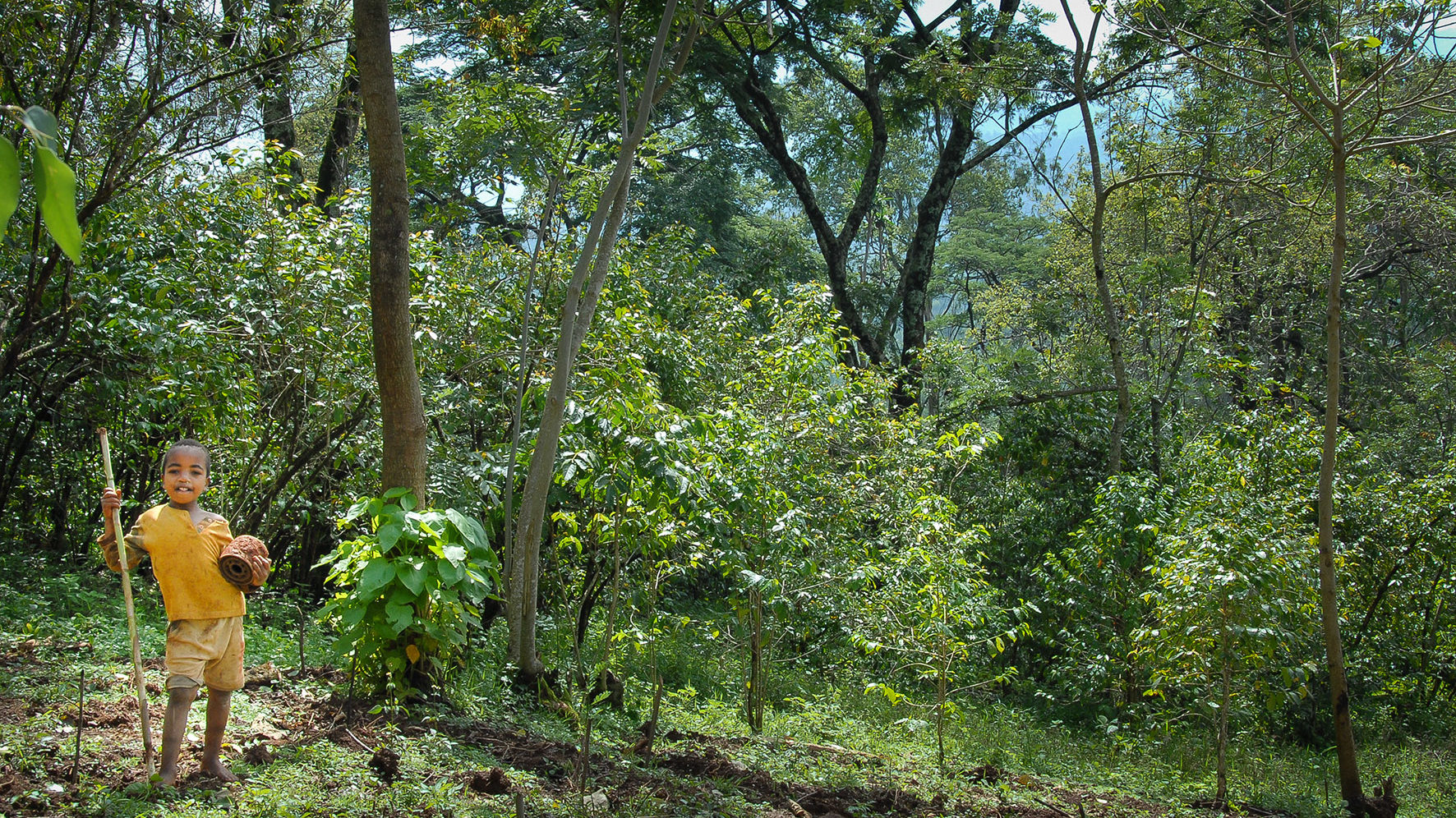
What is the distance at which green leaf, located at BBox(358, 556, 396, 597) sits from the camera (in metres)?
4.18

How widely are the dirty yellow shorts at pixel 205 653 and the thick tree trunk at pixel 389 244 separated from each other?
4.22 ft

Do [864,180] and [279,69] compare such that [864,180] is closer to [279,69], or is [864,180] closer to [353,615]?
[279,69]

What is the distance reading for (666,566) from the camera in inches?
251

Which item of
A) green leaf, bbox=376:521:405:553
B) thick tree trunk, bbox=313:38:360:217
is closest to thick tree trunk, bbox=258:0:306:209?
thick tree trunk, bbox=313:38:360:217

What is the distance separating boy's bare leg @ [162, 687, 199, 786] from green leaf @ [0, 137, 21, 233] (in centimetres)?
268

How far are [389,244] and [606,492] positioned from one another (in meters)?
1.62

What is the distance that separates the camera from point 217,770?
128 inches

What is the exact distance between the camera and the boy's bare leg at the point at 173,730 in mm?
3121

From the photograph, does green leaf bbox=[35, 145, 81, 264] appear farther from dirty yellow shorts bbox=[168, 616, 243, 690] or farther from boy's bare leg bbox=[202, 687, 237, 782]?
boy's bare leg bbox=[202, 687, 237, 782]

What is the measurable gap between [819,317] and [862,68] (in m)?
9.51

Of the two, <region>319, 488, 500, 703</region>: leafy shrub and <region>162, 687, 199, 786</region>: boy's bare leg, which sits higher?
<region>319, 488, 500, 703</region>: leafy shrub

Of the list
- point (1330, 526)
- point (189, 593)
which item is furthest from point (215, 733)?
point (1330, 526)

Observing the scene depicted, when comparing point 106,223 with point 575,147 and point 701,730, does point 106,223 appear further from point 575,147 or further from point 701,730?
point 701,730

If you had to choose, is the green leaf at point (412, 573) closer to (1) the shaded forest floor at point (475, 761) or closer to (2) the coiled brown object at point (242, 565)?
(1) the shaded forest floor at point (475, 761)
